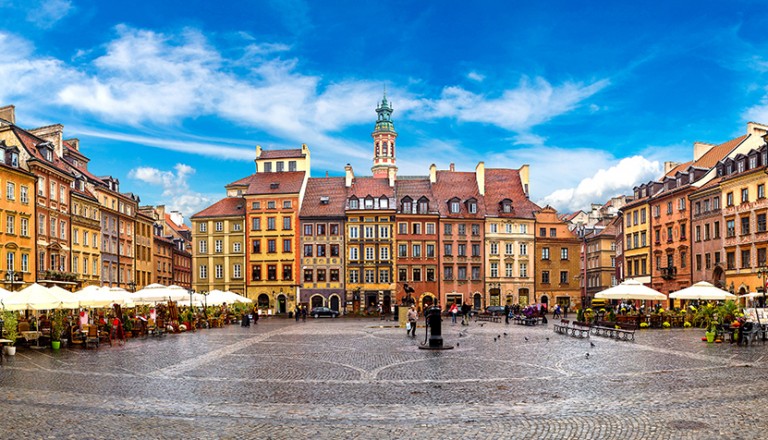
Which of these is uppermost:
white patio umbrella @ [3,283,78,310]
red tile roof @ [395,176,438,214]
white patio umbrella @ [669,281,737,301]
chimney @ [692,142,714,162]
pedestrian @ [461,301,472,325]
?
chimney @ [692,142,714,162]

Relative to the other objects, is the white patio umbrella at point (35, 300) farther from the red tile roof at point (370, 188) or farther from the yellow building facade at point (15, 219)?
the red tile roof at point (370, 188)

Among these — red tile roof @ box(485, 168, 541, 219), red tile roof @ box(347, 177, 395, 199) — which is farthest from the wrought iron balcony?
red tile roof @ box(347, 177, 395, 199)

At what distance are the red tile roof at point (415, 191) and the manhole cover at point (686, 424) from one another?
6449cm

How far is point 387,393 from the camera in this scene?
54.2ft

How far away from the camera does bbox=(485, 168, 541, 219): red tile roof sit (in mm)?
79625

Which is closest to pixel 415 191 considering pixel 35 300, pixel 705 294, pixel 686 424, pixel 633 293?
pixel 633 293

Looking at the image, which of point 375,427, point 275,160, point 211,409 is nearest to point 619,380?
point 375,427

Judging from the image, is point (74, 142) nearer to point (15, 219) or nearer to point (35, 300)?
point (15, 219)

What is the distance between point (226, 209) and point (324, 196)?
1048cm

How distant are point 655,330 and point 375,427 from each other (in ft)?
99.3

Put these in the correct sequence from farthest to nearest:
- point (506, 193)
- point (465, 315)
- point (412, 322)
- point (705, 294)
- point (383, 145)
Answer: point (383, 145)
point (506, 193)
point (465, 315)
point (705, 294)
point (412, 322)

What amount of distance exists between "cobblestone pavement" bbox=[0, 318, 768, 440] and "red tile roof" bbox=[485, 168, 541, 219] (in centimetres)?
5222

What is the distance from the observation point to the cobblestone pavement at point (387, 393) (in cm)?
1267

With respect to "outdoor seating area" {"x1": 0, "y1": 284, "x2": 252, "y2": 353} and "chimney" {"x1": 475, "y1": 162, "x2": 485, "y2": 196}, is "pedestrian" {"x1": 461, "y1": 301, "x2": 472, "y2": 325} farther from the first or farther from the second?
"chimney" {"x1": 475, "y1": 162, "x2": 485, "y2": 196}
